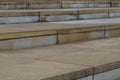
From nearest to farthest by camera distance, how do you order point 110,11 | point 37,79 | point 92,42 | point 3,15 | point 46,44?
point 37,79
point 46,44
point 92,42
point 3,15
point 110,11

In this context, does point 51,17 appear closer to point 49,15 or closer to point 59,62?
point 49,15

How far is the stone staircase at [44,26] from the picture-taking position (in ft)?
8.30

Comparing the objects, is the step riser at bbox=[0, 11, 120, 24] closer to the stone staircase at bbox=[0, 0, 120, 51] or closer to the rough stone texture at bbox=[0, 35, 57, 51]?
the stone staircase at bbox=[0, 0, 120, 51]

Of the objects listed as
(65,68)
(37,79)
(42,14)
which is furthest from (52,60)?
(42,14)

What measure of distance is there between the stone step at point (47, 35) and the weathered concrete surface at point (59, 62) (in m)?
0.08

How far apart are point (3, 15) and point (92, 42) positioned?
106 cm

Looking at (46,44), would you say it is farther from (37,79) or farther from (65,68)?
(37,79)

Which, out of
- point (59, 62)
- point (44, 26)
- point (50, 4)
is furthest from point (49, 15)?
point (59, 62)

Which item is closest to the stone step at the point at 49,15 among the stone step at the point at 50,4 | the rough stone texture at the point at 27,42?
the stone step at the point at 50,4

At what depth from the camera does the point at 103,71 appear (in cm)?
193

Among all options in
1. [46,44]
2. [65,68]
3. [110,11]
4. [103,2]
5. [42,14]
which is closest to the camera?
[65,68]

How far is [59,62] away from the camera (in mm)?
2033

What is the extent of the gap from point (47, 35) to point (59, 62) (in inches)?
28.5

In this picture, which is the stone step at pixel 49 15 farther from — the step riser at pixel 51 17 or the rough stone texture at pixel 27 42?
the rough stone texture at pixel 27 42
